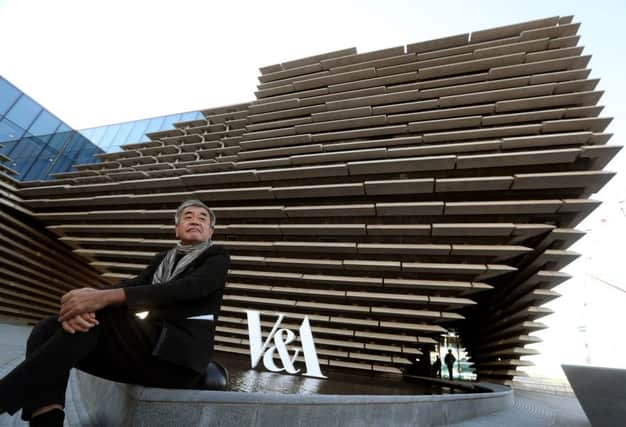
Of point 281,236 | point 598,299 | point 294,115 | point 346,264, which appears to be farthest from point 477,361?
point 598,299

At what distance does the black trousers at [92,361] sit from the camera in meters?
1.06

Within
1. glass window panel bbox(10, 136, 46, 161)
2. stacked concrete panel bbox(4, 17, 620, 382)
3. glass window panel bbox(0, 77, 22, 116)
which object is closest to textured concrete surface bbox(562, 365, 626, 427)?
stacked concrete panel bbox(4, 17, 620, 382)

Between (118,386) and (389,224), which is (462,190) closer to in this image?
(389,224)

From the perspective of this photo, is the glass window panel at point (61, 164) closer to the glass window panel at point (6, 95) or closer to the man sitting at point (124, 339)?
the glass window panel at point (6, 95)

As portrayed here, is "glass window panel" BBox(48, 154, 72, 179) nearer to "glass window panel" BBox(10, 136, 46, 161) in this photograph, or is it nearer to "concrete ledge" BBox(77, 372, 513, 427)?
"glass window panel" BBox(10, 136, 46, 161)

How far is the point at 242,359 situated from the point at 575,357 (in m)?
17.0

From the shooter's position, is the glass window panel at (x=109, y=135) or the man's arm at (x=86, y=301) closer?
the man's arm at (x=86, y=301)

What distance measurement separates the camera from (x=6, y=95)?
1015 cm

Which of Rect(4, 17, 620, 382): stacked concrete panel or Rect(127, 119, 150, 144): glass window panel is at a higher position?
Rect(127, 119, 150, 144): glass window panel

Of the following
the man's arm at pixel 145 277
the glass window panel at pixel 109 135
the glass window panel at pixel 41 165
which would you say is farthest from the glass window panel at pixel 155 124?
the man's arm at pixel 145 277

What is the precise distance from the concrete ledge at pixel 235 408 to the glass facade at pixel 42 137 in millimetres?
10294

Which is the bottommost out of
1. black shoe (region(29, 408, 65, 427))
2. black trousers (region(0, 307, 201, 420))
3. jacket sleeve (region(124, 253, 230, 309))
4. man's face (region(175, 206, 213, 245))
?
black shoe (region(29, 408, 65, 427))

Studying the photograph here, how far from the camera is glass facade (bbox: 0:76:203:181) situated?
10.0m

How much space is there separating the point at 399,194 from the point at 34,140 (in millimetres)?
12286
